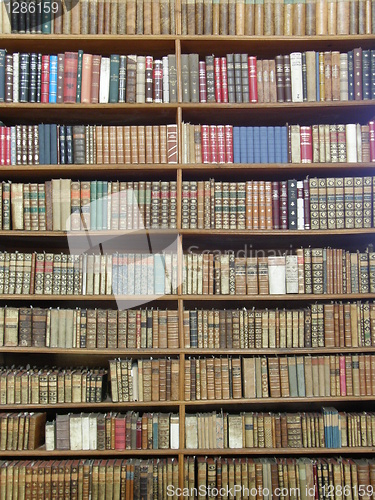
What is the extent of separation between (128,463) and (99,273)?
3.29 ft

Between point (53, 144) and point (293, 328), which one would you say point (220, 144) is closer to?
point (53, 144)

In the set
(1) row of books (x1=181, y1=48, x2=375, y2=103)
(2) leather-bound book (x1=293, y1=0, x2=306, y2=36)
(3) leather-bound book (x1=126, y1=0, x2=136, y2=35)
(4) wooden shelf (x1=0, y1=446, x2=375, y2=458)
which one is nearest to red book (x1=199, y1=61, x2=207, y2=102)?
(1) row of books (x1=181, y1=48, x2=375, y2=103)

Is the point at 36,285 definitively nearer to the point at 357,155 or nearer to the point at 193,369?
the point at 193,369

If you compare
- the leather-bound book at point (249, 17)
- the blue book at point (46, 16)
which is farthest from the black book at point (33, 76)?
the leather-bound book at point (249, 17)

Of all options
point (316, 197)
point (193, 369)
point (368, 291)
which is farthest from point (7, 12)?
point (368, 291)

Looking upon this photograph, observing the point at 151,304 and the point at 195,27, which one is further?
the point at 151,304

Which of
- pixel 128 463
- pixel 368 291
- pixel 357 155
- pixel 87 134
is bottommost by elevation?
pixel 128 463

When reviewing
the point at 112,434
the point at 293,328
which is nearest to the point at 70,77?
the point at 293,328

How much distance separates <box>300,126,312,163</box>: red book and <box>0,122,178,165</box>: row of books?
69cm

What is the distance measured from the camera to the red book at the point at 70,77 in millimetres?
2018

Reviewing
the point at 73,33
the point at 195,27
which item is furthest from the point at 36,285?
the point at 195,27

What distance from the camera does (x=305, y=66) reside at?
6.66 ft

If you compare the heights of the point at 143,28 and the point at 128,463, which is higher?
the point at 143,28

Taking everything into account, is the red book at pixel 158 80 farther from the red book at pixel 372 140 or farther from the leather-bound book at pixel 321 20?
the red book at pixel 372 140
